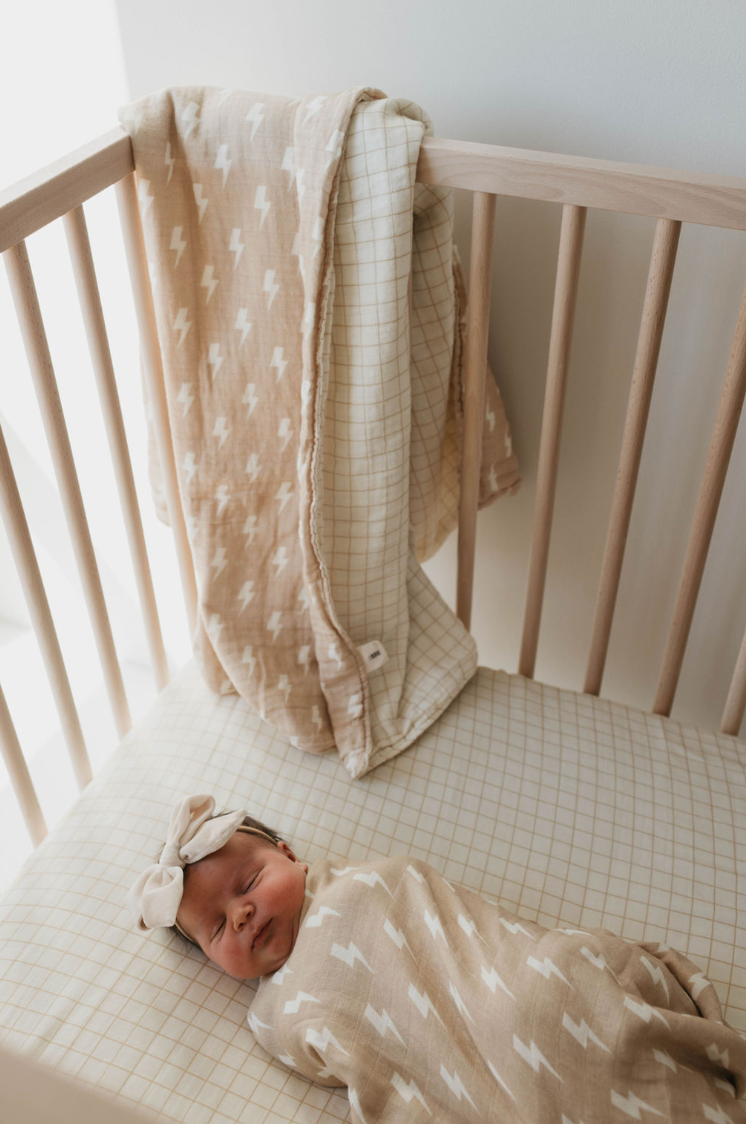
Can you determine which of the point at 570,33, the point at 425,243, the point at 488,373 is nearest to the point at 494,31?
the point at 570,33

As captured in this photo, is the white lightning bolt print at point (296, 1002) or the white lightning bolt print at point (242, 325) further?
the white lightning bolt print at point (242, 325)

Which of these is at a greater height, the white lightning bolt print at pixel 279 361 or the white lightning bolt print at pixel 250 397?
the white lightning bolt print at pixel 279 361

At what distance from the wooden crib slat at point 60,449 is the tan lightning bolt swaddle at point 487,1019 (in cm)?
40

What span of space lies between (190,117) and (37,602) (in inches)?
19.0

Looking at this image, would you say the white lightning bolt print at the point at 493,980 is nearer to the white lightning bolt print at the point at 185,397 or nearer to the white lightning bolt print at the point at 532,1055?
the white lightning bolt print at the point at 532,1055

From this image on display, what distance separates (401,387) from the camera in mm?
941

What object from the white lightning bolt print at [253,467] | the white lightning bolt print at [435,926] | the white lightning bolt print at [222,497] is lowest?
the white lightning bolt print at [435,926]

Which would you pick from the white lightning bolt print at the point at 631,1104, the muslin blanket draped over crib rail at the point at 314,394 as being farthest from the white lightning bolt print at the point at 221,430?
the white lightning bolt print at the point at 631,1104

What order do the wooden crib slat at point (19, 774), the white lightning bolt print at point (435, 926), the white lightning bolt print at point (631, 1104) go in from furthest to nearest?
the wooden crib slat at point (19, 774)
the white lightning bolt print at point (435, 926)
the white lightning bolt print at point (631, 1104)

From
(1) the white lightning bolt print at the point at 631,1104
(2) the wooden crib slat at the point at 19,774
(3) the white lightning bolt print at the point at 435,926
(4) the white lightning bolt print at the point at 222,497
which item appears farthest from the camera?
(4) the white lightning bolt print at the point at 222,497

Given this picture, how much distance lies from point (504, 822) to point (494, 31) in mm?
810

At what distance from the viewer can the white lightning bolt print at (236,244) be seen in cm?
92

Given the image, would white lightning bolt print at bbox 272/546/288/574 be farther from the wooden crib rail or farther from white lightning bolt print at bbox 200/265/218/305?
white lightning bolt print at bbox 200/265/218/305

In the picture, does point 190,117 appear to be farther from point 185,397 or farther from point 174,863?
point 174,863
